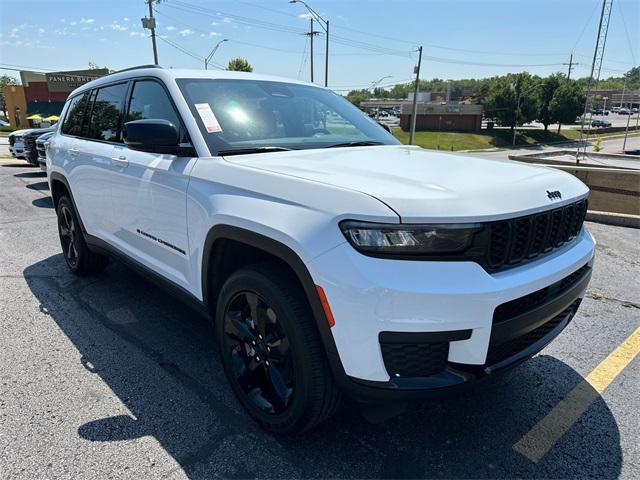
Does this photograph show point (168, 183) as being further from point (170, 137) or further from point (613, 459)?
point (613, 459)

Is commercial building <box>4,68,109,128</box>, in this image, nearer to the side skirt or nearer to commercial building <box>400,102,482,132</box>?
commercial building <box>400,102,482,132</box>

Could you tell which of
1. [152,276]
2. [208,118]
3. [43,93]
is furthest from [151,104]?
[43,93]

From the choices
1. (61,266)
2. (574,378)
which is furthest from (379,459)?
(61,266)

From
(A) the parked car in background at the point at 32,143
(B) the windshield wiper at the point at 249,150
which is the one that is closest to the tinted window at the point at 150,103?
(B) the windshield wiper at the point at 249,150

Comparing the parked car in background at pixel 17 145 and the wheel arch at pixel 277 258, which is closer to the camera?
the wheel arch at pixel 277 258

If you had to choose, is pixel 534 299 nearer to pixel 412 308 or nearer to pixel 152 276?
pixel 412 308

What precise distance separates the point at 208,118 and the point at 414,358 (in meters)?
1.85

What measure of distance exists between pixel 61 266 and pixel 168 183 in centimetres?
311

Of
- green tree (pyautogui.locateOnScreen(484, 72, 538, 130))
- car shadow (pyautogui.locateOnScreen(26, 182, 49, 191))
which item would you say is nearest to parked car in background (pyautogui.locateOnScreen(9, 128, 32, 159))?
car shadow (pyautogui.locateOnScreen(26, 182, 49, 191))

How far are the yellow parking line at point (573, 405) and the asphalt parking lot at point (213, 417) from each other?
0.02 m

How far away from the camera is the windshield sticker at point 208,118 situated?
2744 mm

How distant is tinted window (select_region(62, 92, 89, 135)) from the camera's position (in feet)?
14.3

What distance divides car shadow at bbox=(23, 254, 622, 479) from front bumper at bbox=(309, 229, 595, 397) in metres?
0.40

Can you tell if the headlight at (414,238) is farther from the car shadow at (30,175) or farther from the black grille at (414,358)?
the car shadow at (30,175)
